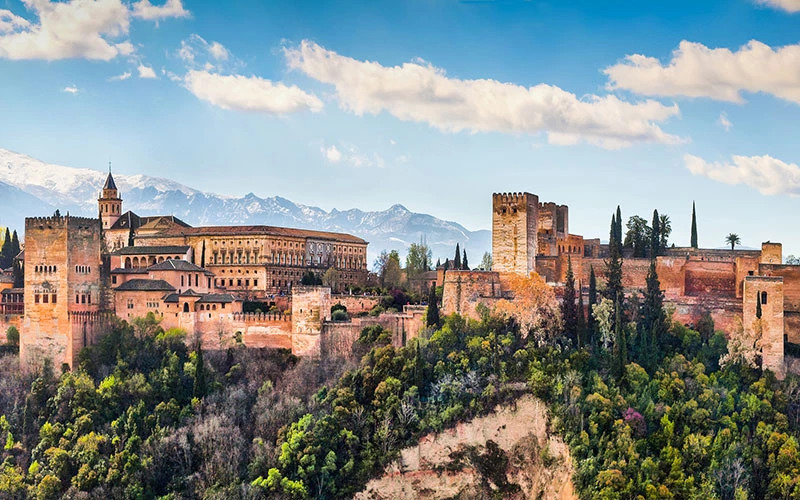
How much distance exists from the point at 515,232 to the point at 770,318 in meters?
13.2


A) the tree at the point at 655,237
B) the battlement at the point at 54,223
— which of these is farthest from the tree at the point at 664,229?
the battlement at the point at 54,223

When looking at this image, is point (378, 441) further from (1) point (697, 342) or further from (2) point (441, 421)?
(1) point (697, 342)

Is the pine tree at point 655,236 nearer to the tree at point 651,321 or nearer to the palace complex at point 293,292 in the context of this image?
the palace complex at point 293,292


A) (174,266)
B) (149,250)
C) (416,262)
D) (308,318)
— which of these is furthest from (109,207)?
(308,318)

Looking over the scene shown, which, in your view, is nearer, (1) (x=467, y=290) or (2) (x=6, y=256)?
(1) (x=467, y=290)

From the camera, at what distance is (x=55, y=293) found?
50.9 m

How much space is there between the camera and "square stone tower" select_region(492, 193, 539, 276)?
170 ft

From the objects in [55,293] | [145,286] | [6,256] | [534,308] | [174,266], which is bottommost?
[534,308]

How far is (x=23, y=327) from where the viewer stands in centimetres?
5138

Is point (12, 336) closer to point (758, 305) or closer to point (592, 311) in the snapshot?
point (592, 311)

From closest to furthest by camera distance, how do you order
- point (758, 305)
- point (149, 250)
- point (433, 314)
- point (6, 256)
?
point (758, 305) → point (433, 314) → point (149, 250) → point (6, 256)

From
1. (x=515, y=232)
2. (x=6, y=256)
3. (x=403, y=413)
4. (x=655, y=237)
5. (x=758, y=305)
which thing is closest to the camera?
(x=403, y=413)

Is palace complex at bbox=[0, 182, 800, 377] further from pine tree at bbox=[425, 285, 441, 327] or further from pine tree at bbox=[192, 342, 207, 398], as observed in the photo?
pine tree at bbox=[192, 342, 207, 398]

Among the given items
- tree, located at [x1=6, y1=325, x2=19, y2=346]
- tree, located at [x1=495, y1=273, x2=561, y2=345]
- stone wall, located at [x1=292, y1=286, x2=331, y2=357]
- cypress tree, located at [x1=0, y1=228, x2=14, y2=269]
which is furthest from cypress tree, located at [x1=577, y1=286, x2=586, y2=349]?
cypress tree, located at [x1=0, y1=228, x2=14, y2=269]
